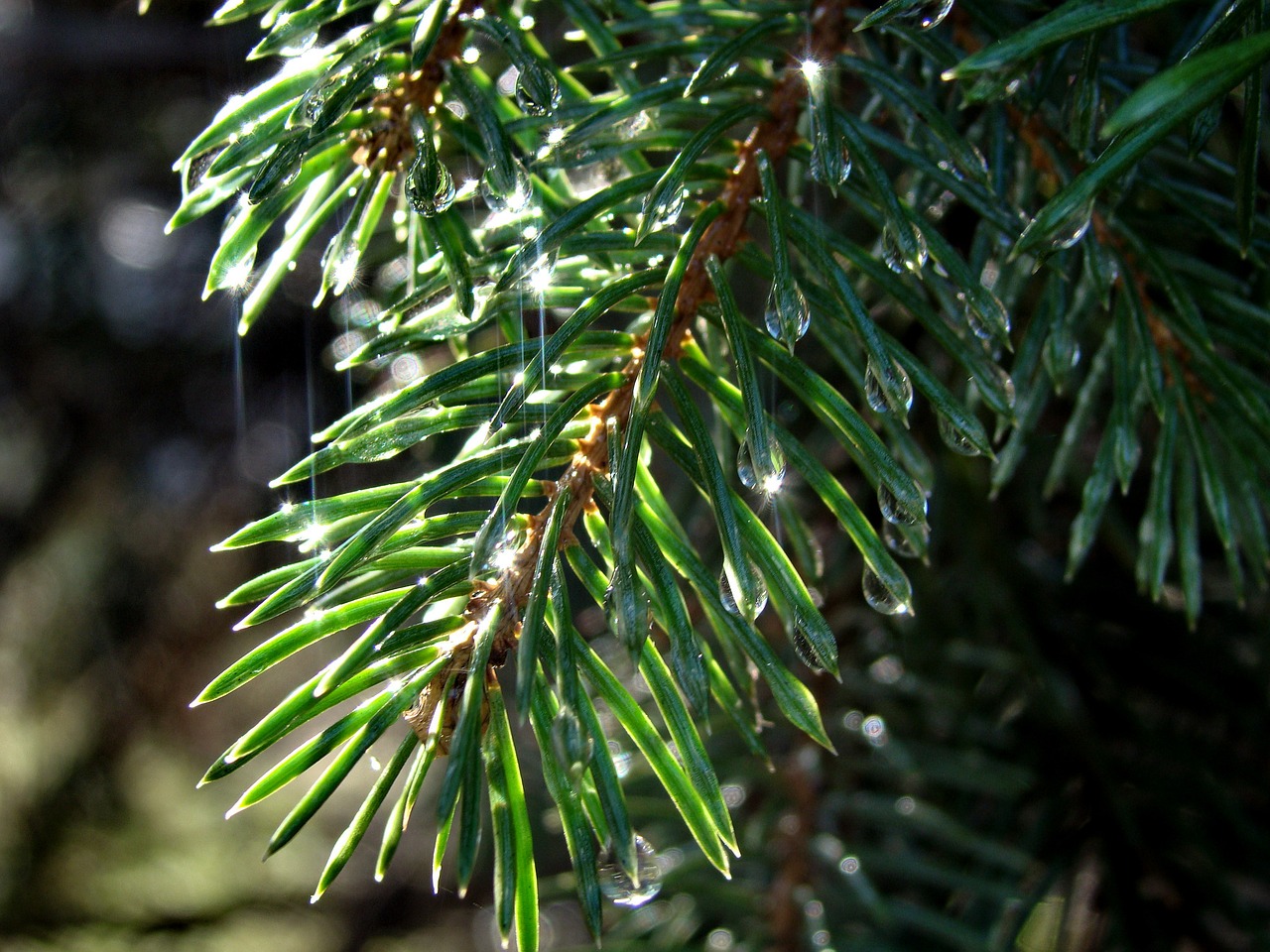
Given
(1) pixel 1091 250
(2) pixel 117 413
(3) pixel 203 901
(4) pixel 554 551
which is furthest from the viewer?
(3) pixel 203 901

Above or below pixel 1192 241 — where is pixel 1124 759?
below

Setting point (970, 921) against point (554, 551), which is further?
point (970, 921)

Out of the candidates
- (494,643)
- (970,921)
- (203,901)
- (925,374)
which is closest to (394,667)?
(494,643)

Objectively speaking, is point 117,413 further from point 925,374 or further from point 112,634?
point 925,374

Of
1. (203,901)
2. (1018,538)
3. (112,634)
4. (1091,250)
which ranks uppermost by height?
(1091,250)

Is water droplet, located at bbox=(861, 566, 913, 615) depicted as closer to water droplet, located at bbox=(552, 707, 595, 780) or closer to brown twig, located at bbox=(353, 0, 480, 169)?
water droplet, located at bbox=(552, 707, 595, 780)
